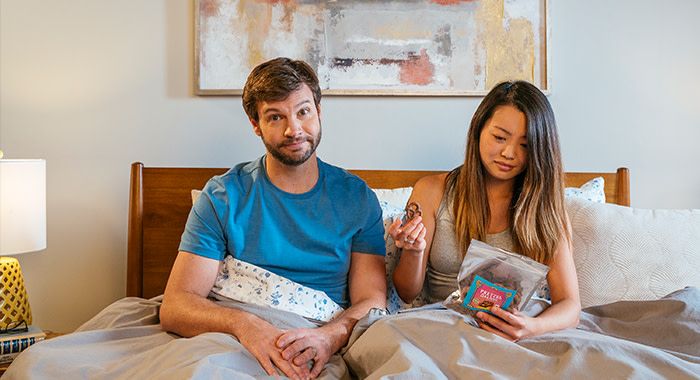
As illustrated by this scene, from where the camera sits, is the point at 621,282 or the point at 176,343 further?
the point at 621,282

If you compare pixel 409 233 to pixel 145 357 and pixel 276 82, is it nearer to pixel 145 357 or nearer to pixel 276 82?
pixel 276 82

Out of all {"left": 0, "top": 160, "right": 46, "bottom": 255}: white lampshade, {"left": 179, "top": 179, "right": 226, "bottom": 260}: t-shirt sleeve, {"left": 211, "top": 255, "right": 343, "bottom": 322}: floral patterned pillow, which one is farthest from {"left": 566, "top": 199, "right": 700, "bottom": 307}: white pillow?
{"left": 0, "top": 160, "right": 46, "bottom": 255}: white lampshade

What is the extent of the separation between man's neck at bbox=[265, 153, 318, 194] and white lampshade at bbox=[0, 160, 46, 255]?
2.48ft

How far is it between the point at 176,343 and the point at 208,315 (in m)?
0.16

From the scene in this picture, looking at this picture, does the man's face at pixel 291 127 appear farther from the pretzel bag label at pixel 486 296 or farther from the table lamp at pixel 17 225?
the table lamp at pixel 17 225

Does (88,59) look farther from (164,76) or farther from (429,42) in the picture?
(429,42)

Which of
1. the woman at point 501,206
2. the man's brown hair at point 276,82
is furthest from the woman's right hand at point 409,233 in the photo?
the man's brown hair at point 276,82

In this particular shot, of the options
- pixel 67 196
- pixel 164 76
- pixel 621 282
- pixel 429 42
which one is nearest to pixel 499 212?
pixel 621 282

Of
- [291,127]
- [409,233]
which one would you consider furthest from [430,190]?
[291,127]

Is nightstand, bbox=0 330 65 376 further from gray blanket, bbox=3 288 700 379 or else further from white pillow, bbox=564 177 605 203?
white pillow, bbox=564 177 605 203

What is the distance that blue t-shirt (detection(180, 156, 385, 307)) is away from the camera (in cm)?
179

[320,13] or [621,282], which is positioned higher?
[320,13]

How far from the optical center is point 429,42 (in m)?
2.43

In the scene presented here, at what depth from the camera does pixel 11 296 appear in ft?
6.97
